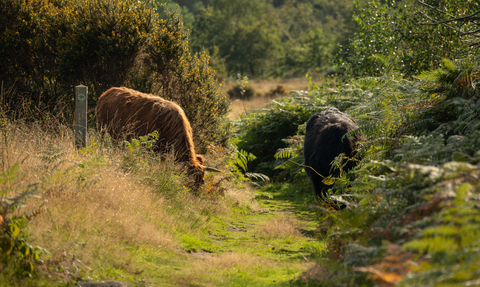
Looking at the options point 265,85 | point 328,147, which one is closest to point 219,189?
point 328,147

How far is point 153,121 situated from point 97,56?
3.11 meters

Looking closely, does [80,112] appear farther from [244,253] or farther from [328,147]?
[328,147]

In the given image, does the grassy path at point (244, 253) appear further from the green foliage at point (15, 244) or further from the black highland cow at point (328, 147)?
the green foliage at point (15, 244)

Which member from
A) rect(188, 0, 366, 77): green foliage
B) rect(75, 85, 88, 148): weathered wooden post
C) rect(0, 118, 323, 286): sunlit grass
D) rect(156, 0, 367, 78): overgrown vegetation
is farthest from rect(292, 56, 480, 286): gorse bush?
rect(188, 0, 366, 77): green foliage

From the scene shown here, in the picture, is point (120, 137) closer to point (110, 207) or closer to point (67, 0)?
point (110, 207)

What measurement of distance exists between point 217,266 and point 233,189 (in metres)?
4.65

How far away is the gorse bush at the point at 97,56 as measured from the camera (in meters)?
9.84

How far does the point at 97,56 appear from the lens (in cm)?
1011

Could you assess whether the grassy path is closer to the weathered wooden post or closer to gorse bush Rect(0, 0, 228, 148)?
the weathered wooden post

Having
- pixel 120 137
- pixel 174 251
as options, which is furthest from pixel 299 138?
pixel 174 251

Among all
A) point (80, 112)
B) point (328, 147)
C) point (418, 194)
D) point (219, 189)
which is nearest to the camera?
point (418, 194)

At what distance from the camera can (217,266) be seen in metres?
5.11

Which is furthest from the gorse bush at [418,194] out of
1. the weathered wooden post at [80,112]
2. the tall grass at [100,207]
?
the weathered wooden post at [80,112]

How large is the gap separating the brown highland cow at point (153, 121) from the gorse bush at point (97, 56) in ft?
4.32
